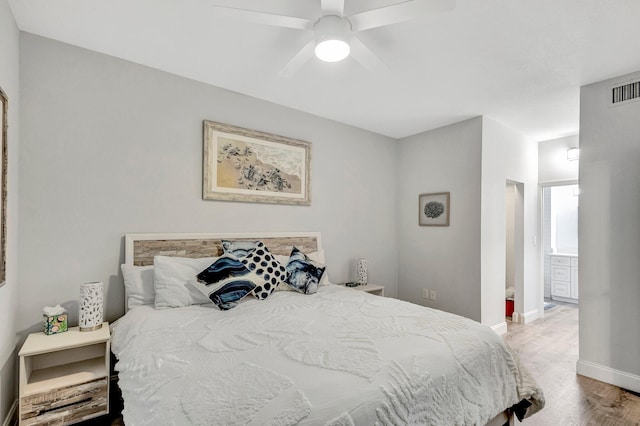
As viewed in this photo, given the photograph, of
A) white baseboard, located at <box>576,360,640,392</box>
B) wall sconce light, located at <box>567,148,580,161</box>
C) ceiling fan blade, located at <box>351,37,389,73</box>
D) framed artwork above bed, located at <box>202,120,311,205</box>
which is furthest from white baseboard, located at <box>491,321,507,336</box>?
ceiling fan blade, located at <box>351,37,389,73</box>

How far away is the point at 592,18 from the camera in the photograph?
1973 millimetres

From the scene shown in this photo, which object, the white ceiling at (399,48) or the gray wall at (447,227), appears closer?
the white ceiling at (399,48)

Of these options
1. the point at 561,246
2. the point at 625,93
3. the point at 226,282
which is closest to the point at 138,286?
the point at 226,282

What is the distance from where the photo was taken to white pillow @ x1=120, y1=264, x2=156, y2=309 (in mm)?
2383

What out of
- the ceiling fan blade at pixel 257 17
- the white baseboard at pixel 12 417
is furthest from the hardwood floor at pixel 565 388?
the white baseboard at pixel 12 417

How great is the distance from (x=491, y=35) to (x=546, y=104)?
1711mm

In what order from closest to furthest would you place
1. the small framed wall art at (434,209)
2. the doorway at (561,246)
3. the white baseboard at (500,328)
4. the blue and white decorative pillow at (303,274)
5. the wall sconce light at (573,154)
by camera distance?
the blue and white decorative pillow at (303,274), the white baseboard at (500,328), the small framed wall art at (434,209), the wall sconce light at (573,154), the doorway at (561,246)

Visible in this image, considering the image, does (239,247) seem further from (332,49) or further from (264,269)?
(332,49)

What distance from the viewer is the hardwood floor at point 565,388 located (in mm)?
2256

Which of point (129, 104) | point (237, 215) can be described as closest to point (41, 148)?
point (129, 104)

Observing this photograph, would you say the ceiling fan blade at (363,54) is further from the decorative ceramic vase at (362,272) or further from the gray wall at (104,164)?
the decorative ceramic vase at (362,272)

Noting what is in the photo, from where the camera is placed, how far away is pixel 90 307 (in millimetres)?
2158

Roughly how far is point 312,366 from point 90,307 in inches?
68.0

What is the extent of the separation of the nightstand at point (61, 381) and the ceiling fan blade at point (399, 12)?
249 cm
